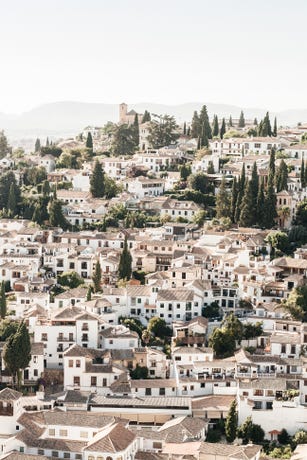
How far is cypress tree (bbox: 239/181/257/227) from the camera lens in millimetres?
57875

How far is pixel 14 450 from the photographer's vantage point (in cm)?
3322

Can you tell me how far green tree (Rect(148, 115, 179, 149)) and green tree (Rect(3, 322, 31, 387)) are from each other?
4564 centimetres

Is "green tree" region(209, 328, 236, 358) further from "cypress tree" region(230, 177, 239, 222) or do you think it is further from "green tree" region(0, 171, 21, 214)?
"green tree" region(0, 171, 21, 214)

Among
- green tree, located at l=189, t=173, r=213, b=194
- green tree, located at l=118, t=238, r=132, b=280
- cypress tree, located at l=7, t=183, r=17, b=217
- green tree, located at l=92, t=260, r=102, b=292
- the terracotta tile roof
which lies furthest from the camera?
green tree, located at l=189, t=173, r=213, b=194

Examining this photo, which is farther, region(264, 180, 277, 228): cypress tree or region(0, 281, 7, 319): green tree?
region(264, 180, 277, 228): cypress tree

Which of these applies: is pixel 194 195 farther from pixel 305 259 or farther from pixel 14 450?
pixel 14 450

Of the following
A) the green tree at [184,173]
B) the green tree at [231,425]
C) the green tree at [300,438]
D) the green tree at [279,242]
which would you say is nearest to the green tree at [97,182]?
the green tree at [184,173]

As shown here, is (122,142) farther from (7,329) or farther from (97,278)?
(7,329)

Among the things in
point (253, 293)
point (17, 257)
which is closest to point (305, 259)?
point (253, 293)

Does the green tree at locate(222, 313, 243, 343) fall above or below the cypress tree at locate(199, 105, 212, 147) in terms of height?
below

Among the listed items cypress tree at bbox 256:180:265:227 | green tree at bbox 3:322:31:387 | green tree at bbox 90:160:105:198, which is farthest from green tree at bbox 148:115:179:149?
green tree at bbox 3:322:31:387

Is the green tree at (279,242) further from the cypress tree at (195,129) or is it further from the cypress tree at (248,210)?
the cypress tree at (195,129)

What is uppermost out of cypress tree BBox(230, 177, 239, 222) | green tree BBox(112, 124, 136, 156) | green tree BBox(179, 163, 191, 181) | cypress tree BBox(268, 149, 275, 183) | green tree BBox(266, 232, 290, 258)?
green tree BBox(112, 124, 136, 156)

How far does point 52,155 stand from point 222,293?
128 feet
